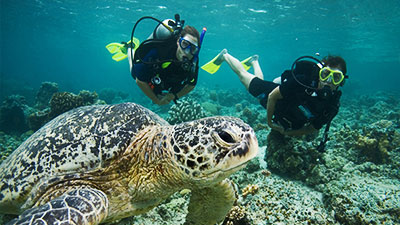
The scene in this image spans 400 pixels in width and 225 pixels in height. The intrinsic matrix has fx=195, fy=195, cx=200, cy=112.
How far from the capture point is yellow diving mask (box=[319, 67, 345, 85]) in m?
3.85

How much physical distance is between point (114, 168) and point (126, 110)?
2.27 feet

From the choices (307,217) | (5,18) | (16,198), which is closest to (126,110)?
(16,198)

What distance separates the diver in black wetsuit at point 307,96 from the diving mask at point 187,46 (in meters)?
2.04

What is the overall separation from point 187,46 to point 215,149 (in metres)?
3.24

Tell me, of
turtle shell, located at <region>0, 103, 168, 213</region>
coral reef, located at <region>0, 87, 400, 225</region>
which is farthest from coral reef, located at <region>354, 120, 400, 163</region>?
turtle shell, located at <region>0, 103, 168, 213</region>

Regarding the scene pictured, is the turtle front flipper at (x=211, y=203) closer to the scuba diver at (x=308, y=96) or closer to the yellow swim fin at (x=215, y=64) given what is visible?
the scuba diver at (x=308, y=96)

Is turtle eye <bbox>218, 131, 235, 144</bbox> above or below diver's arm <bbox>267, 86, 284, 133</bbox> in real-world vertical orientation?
above

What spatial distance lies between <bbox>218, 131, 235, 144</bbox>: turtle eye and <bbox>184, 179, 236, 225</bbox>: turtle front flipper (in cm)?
67

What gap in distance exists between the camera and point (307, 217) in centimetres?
247

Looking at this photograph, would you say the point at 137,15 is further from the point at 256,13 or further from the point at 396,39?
the point at 396,39

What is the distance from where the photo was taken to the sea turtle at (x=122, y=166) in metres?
1.54

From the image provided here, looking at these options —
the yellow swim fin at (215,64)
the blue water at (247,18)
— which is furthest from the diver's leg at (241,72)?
the blue water at (247,18)

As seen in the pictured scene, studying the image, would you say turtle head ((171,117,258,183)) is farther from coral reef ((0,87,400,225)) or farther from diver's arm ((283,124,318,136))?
diver's arm ((283,124,318,136))

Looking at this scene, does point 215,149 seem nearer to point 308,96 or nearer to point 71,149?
point 71,149
